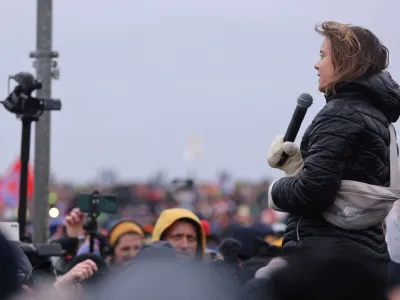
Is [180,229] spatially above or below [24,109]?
below

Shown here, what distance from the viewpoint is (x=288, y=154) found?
5281mm

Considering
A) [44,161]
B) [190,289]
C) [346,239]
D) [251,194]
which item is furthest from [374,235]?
[251,194]

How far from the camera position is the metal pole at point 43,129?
398 inches

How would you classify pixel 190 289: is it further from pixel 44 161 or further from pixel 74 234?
pixel 44 161

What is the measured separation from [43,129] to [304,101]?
5.33 metres

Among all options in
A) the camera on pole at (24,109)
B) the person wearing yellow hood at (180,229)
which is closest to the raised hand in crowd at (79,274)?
the person wearing yellow hood at (180,229)

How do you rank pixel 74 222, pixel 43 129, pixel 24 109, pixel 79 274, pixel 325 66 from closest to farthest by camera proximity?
pixel 325 66 < pixel 79 274 < pixel 24 109 < pixel 74 222 < pixel 43 129

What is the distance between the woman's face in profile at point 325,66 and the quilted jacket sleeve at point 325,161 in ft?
0.69

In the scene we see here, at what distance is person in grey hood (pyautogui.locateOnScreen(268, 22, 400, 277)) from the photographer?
4953 millimetres

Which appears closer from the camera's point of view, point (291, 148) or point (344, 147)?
point (344, 147)

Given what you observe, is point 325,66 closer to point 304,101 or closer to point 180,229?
point 304,101

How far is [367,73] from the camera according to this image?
203 inches

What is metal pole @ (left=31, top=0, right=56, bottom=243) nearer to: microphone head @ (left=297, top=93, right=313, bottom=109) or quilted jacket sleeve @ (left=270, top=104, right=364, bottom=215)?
microphone head @ (left=297, top=93, right=313, bottom=109)

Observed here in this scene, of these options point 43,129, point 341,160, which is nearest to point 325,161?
point 341,160
